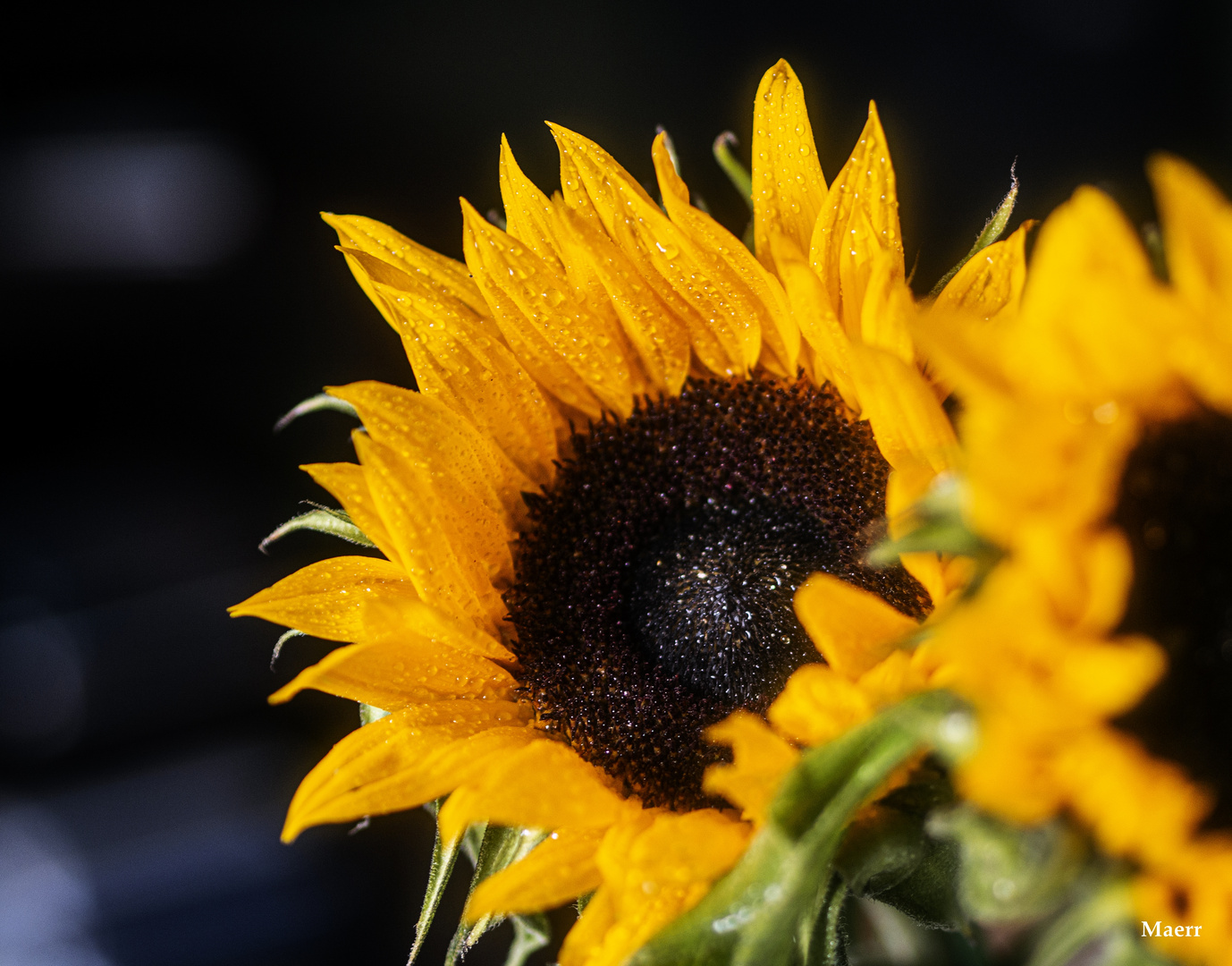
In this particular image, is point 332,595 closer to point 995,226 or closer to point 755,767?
point 755,767

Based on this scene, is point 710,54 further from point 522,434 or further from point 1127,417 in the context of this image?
point 1127,417

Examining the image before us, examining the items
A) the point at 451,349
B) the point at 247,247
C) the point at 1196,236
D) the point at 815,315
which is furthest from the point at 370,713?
the point at 247,247

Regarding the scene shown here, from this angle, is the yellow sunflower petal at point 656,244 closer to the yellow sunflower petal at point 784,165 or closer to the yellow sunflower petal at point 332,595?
the yellow sunflower petal at point 784,165

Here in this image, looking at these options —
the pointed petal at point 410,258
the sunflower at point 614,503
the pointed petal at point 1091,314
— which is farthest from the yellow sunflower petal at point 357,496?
the pointed petal at point 1091,314

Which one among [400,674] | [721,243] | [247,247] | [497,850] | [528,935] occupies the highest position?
[247,247]

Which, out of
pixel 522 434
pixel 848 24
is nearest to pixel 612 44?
pixel 848 24

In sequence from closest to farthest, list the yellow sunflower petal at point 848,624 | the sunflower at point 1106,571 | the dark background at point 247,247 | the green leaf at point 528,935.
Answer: the sunflower at point 1106,571 → the yellow sunflower petal at point 848,624 → the green leaf at point 528,935 → the dark background at point 247,247

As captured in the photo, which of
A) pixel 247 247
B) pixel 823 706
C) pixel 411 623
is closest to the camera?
pixel 823 706
